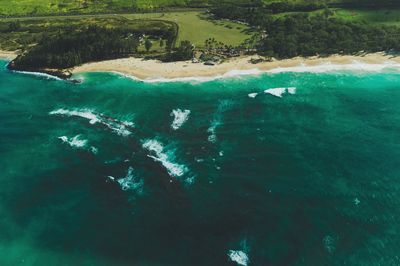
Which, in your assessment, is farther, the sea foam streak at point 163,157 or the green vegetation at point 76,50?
the green vegetation at point 76,50

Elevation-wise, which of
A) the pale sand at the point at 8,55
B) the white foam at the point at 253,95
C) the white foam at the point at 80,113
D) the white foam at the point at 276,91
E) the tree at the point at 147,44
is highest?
the tree at the point at 147,44

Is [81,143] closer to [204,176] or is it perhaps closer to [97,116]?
[97,116]

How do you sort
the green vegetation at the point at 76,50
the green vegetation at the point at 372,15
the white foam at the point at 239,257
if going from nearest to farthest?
1. the white foam at the point at 239,257
2. the green vegetation at the point at 76,50
3. the green vegetation at the point at 372,15

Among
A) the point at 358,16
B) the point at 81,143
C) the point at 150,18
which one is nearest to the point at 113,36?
the point at 150,18

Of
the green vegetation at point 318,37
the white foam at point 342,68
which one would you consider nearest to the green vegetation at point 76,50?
the green vegetation at point 318,37

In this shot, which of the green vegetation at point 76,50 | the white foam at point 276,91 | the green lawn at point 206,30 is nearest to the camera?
the white foam at point 276,91

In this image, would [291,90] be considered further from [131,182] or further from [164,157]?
[131,182]

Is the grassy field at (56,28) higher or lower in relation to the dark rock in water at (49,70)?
higher

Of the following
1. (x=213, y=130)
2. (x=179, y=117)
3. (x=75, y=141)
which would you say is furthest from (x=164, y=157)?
(x=75, y=141)

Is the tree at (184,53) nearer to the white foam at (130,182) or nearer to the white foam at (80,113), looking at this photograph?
the white foam at (80,113)
